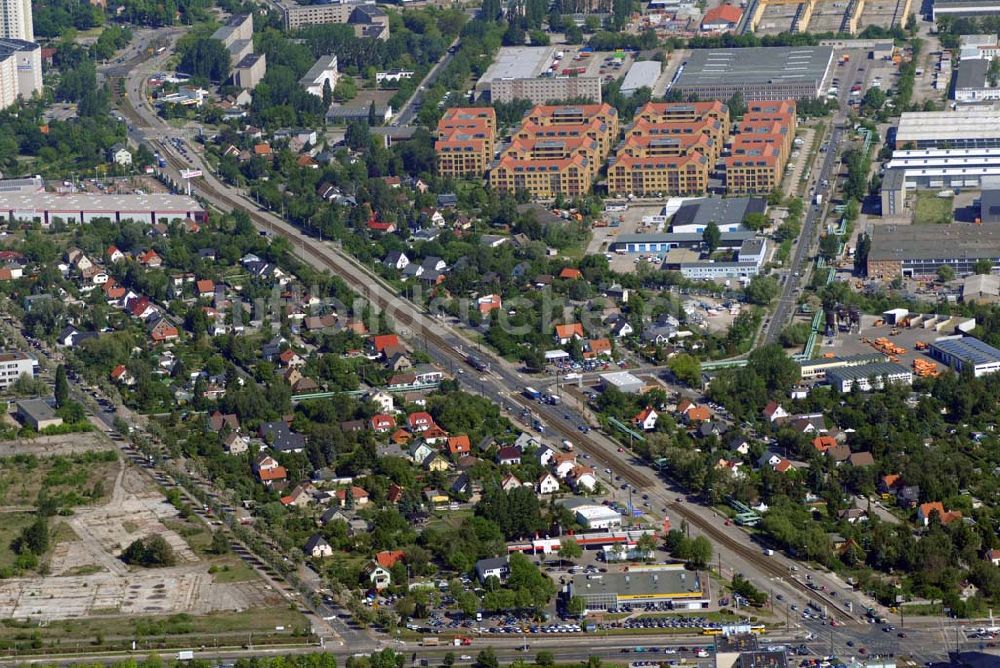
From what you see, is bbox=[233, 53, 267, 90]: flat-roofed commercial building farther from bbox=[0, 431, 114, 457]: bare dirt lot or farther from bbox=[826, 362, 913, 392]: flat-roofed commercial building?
bbox=[826, 362, 913, 392]: flat-roofed commercial building

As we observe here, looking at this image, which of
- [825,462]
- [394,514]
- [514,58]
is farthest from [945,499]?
[514,58]

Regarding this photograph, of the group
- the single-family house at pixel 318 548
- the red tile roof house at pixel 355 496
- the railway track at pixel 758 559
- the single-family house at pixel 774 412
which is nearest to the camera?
the railway track at pixel 758 559

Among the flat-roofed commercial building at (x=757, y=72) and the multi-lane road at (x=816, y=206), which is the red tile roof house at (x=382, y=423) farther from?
the flat-roofed commercial building at (x=757, y=72)

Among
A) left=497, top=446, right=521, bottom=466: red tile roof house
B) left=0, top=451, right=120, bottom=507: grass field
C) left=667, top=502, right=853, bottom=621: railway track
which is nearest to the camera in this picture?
left=667, top=502, right=853, bottom=621: railway track

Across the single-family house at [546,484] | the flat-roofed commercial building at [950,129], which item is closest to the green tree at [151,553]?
the single-family house at [546,484]

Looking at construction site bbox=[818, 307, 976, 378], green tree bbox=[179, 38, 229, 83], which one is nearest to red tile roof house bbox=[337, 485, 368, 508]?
construction site bbox=[818, 307, 976, 378]

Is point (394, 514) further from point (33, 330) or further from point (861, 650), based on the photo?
point (33, 330)
